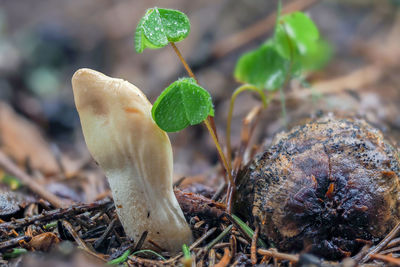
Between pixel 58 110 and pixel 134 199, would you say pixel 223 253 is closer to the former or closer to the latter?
pixel 134 199

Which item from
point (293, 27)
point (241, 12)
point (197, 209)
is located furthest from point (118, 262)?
point (241, 12)

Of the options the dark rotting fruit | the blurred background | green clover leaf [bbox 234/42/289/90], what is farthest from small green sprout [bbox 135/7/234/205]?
the blurred background

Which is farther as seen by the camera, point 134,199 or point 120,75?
point 120,75

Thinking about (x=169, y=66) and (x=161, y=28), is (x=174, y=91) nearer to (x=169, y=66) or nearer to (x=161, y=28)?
(x=161, y=28)

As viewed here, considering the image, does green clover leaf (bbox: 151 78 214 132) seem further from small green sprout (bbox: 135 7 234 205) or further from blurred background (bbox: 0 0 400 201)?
blurred background (bbox: 0 0 400 201)

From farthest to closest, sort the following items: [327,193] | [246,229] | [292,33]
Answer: [292,33]
[246,229]
[327,193]

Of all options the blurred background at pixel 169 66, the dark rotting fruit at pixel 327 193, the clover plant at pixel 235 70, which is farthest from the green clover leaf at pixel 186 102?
the blurred background at pixel 169 66

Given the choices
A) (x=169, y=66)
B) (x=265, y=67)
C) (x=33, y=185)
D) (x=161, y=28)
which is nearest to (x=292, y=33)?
(x=265, y=67)
